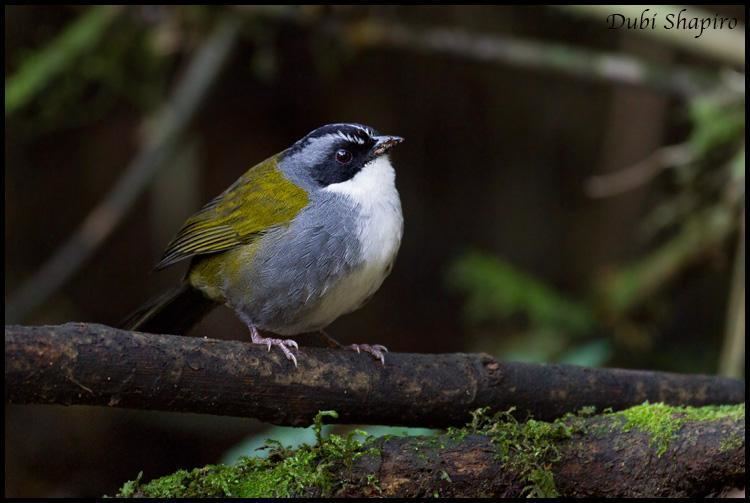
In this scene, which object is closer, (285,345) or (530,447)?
(530,447)

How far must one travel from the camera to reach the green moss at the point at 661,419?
2791mm

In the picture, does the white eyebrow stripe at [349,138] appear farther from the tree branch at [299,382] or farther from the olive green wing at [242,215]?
the tree branch at [299,382]

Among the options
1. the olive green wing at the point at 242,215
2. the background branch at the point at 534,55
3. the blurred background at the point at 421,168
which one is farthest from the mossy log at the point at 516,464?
the background branch at the point at 534,55

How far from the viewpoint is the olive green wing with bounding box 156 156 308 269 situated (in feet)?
11.5

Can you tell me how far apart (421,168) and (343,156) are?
375 cm

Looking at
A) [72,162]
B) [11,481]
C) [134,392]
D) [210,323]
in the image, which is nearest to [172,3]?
[72,162]

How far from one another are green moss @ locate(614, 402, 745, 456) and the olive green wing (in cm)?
143

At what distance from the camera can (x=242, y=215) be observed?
3.58 m

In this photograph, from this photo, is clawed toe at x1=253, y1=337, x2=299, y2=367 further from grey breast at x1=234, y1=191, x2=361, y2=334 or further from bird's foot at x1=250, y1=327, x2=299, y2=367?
grey breast at x1=234, y1=191, x2=361, y2=334

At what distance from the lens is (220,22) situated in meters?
6.02

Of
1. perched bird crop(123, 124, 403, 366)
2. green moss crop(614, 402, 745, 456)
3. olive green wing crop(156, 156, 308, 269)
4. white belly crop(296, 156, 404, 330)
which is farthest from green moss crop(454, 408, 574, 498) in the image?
olive green wing crop(156, 156, 308, 269)

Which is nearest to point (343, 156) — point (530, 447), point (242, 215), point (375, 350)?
point (242, 215)

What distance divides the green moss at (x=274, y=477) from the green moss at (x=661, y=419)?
88 cm

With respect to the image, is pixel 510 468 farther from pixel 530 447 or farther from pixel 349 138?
pixel 349 138
